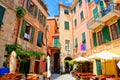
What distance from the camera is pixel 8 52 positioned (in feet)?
33.3

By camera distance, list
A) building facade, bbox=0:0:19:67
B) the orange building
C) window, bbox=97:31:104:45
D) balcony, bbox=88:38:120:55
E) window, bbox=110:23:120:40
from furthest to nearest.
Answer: the orange building, window, bbox=97:31:104:45, window, bbox=110:23:120:40, balcony, bbox=88:38:120:55, building facade, bbox=0:0:19:67

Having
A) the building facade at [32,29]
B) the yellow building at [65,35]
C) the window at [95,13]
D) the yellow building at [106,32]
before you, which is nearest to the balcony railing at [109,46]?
the yellow building at [106,32]

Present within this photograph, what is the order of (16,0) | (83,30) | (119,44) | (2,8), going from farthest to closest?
1. (83,30)
2. (16,0)
3. (119,44)
4. (2,8)

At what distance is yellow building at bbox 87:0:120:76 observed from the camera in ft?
37.7

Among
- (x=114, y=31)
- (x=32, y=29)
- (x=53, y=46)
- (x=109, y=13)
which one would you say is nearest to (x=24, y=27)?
(x=32, y=29)

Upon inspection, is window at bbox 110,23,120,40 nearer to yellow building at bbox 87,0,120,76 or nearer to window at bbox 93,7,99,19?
yellow building at bbox 87,0,120,76

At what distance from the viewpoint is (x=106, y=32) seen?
43.3 ft

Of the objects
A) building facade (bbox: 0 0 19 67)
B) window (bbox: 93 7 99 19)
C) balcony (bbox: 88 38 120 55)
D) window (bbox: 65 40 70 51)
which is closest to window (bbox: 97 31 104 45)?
balcony (bbox: 88 38 120 55)

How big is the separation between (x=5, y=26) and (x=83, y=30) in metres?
12.3

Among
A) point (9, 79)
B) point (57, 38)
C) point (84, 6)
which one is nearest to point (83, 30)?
point (84, 6)

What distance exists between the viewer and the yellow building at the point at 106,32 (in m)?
11.5

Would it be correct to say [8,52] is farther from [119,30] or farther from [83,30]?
[83,30]

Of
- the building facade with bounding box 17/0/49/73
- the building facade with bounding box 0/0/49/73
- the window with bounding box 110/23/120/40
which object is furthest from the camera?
the building facade with bounding box 17/0/49/73

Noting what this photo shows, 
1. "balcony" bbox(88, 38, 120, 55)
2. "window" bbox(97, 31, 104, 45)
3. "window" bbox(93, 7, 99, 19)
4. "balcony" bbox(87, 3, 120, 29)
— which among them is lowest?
"balcony" bbox(88, 38, 120, 55)
